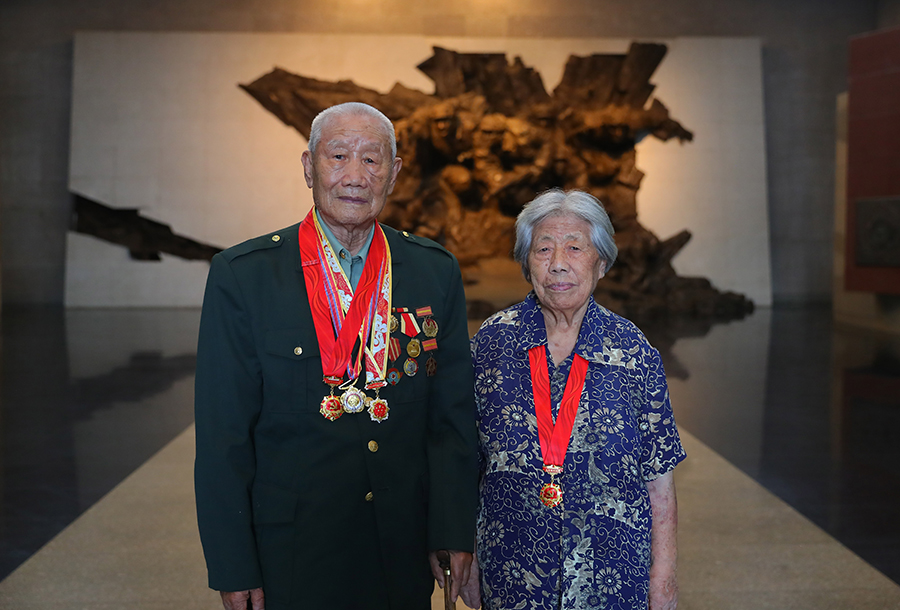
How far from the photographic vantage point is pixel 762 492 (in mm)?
4238

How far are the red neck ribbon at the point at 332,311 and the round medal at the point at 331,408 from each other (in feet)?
0.12

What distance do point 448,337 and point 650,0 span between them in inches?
649

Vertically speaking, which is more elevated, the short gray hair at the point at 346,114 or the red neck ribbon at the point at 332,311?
the short gray hair at the point at 346,114

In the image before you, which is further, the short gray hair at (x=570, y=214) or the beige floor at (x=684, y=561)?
the beige floor at (x=684, y=561)

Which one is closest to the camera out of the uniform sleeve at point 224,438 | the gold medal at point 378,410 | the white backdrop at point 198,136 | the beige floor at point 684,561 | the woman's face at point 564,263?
the uniform sleeve at point 224,438

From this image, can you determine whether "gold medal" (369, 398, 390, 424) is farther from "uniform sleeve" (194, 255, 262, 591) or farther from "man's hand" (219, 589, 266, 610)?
"man's hand" (219, 589, 266, 610)

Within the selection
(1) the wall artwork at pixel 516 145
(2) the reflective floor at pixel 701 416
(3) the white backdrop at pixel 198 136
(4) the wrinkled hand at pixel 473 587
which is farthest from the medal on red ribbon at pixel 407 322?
(3) the white backdrop at pixel 198 136

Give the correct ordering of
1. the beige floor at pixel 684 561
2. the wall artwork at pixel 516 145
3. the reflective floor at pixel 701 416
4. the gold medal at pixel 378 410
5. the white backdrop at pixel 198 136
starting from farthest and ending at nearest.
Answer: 1. the white backdrop at pixel 198 136
2. the wall artwork at pixel 516 145
3. the reflective floor at pixel 701 416
4. the beige floor at pixel 684 561
5. the gold medal at pixel 378 410

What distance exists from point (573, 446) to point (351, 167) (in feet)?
2.72

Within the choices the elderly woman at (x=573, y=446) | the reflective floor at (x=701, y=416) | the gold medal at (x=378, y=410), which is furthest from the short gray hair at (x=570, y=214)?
the reflective floor at (x=701, y=416)

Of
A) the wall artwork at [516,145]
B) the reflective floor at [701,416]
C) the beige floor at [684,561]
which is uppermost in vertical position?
the wall artwork at [516,145]

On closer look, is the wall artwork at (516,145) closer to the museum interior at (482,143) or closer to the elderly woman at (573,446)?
the museum interior at (482,143)

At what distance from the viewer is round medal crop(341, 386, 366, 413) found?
5.95 ft

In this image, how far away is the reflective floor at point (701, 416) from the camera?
404cm
